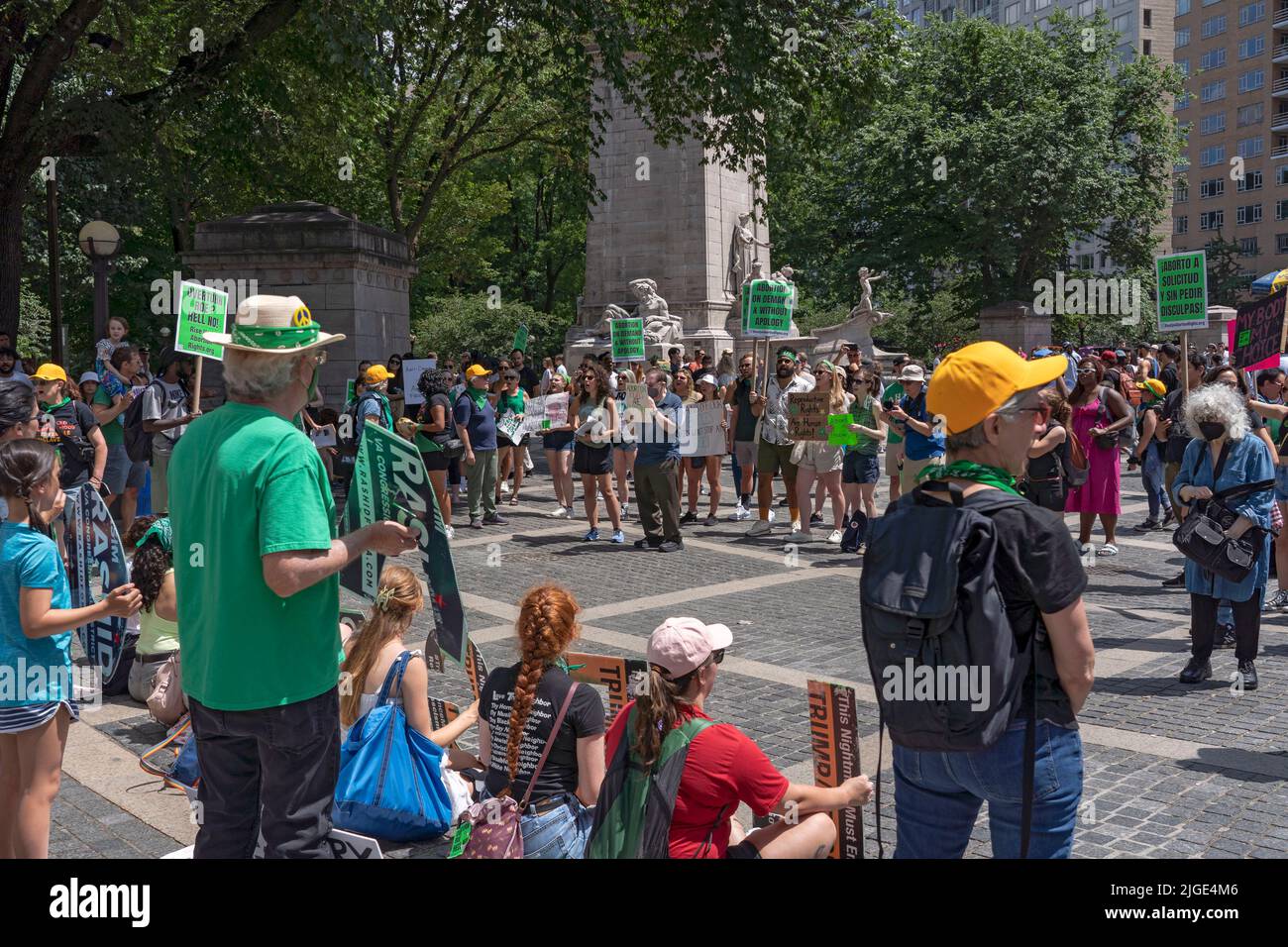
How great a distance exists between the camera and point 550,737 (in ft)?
13.5

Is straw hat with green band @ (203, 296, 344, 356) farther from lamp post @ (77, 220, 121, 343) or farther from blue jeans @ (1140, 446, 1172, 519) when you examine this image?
lamp post @ (77, 220, 121, 343)

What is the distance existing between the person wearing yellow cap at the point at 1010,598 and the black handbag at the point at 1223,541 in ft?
14.7

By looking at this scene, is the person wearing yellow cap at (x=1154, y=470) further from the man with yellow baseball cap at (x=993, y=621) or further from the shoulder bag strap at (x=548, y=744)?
the man with yellow baseball cap at (x=993, y=621)

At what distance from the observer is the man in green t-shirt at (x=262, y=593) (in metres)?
3.27

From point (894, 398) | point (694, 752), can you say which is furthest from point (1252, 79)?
point (694, 752)

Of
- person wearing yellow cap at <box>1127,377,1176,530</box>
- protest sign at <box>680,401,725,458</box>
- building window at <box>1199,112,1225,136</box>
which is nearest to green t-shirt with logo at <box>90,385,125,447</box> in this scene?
protest sign at <box>680,401,725,458</box>

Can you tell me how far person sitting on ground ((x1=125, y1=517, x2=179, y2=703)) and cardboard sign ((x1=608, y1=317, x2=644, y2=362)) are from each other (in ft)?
34.3

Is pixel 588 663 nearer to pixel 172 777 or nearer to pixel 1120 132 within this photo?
pixel 172 777

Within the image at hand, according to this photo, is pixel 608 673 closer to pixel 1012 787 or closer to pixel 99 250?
pixel 1012 787

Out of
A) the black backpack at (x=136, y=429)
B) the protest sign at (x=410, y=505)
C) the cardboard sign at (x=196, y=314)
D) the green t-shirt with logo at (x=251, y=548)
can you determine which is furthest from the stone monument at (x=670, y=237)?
the green t-shirt with logo at (x=251, y=548)

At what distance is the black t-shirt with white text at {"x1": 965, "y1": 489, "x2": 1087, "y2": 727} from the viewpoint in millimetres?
2797

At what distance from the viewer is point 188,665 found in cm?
344
